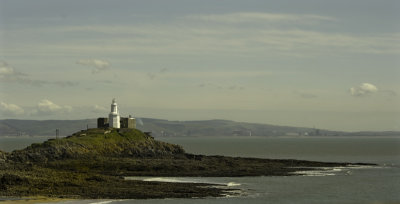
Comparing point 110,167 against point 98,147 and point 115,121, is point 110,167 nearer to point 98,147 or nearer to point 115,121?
point 98,147

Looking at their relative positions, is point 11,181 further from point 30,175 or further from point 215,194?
point 215,194

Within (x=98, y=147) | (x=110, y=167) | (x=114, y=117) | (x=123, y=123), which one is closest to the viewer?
(x=110, y=167)

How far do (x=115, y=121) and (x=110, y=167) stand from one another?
3936 cm

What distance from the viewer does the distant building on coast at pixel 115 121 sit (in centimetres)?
13073

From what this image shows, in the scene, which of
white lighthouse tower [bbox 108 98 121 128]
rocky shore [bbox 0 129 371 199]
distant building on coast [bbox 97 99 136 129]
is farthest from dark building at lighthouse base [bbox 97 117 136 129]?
rocky shore [bbox 0 129 371 199]

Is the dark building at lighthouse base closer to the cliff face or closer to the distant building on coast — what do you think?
the distant building on coast

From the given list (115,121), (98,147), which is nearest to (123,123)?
(115,121)

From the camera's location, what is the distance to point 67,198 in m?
57.8

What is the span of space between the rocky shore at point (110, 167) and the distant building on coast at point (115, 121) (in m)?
4.48

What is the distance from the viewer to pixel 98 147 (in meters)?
114

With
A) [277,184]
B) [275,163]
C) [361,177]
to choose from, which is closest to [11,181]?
[277,184]

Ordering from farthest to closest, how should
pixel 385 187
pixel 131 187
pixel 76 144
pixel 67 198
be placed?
1. pixel 76 144
2. pixel 385 187
3. pixel 131 187
4. pixel 67 198

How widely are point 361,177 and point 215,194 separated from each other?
33696 mm

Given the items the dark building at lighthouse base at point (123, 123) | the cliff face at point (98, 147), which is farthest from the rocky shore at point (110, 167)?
the dark building at lighthouse base at point (123, 123)
